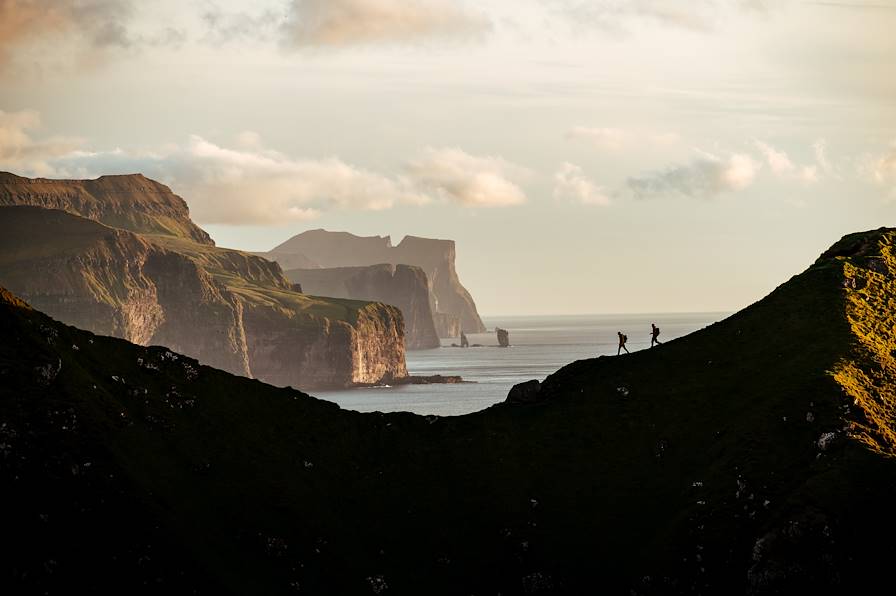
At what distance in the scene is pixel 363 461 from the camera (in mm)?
88438

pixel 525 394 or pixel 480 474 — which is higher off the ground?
pixel 525 394

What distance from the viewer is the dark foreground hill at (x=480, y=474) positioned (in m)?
68.1

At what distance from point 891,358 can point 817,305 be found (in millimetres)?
10242

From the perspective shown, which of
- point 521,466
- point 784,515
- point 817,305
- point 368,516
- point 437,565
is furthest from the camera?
point 817,305

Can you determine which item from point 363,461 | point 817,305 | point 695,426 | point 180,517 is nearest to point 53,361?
point 180,517

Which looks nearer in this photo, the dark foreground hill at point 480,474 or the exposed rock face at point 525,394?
the dark foreground hill at point 480,474

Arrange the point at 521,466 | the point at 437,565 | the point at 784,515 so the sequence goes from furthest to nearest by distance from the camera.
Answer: the point at 521,466 → the point at 437,565 → the point at 784,515

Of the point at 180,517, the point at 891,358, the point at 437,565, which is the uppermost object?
the point at 891,358

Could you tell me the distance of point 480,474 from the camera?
86.4m

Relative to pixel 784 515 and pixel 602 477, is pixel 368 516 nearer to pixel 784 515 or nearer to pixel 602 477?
pixel 602 477

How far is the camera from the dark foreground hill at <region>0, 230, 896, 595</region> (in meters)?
68.1

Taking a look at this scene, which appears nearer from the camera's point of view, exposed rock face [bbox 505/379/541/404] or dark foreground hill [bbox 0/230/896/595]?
dark foreground hill [bbox 0/230/896/595]

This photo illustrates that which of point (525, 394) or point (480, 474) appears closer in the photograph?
point (480, 474)

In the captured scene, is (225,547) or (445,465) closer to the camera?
(225,547)
